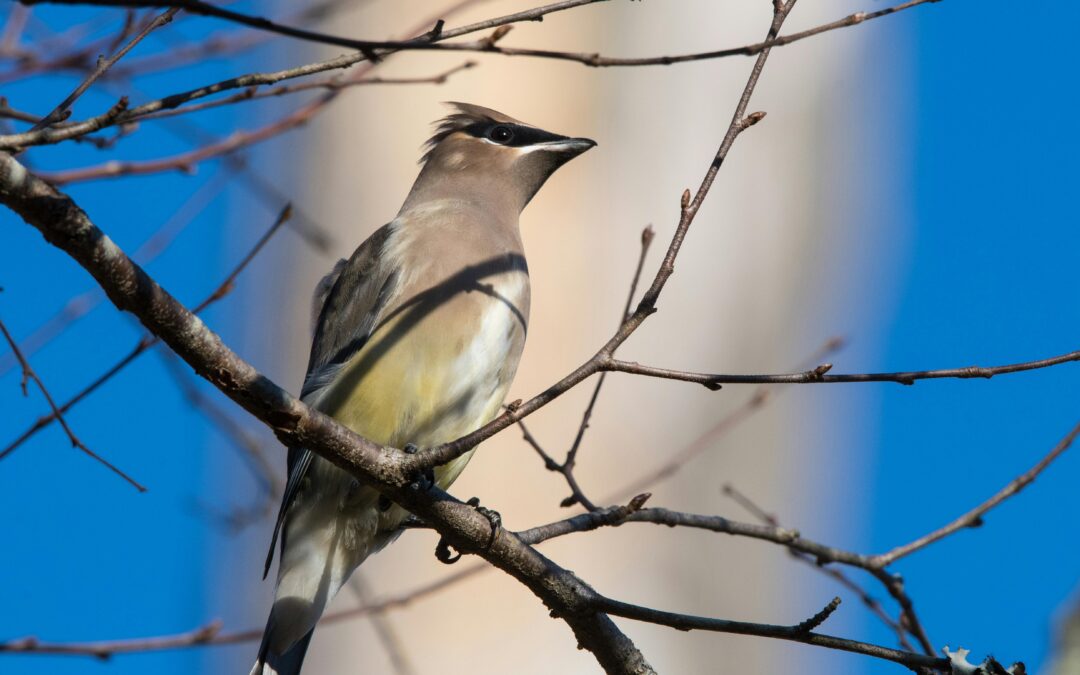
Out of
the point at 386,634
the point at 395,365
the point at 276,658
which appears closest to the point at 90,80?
the point at 395,365

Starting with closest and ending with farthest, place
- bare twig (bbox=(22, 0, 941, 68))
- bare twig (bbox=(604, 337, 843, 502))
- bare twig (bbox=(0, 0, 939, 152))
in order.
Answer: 1. bare twig (bbox=(22, 0, 941, 68))
2. bare twig (bbox=(0, 0, 939, 152))
3. bare twig (bbox=(604, 337, 843, 502))

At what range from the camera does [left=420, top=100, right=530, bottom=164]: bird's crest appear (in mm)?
5258

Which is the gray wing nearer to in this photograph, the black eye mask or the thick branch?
the black eye mask

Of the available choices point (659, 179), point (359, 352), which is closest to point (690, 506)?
point (659, 179)

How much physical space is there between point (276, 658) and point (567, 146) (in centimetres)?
213

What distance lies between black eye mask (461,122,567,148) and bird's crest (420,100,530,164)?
0.05m

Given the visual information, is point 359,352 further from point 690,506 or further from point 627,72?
point 627,72

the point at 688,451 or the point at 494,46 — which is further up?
the point at 688,451

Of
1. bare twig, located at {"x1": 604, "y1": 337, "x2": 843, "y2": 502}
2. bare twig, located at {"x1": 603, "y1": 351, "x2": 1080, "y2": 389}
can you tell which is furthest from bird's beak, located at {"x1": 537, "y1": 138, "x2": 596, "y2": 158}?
bare twig, located at {"x1": 603, "y1": 351, "x2": 1080, "y2": 389}

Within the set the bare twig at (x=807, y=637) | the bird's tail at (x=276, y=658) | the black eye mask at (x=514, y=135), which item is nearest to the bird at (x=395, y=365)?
the bird's tail at (x=276, y=658)

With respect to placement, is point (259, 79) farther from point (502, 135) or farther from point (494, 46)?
point (502, 135)

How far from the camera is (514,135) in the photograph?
512 centimetres

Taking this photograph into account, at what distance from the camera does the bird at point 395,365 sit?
4160mm

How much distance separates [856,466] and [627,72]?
2589mm
